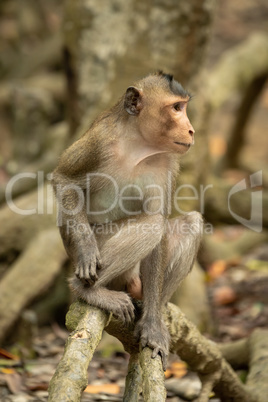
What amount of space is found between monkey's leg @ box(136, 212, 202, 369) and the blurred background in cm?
61

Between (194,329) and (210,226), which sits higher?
(210,226)

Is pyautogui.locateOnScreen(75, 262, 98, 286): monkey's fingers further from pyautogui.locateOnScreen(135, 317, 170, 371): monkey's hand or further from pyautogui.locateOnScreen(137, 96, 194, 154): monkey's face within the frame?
pyautogui.locateOnScreen(137, 96, 194, 154): monkey's face

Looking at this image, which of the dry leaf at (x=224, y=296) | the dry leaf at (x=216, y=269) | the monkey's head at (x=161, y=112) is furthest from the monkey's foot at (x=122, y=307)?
the dry leaf at (x=216, y=269)

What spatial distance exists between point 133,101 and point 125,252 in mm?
916

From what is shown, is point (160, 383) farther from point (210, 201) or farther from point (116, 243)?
point (210, 201)

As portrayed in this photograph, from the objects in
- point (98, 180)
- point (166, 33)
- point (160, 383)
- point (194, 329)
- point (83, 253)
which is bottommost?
point (160, 383)

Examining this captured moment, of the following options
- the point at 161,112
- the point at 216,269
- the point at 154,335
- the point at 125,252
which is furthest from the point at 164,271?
the point at 216,269

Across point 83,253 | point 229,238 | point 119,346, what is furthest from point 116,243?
point 229,238

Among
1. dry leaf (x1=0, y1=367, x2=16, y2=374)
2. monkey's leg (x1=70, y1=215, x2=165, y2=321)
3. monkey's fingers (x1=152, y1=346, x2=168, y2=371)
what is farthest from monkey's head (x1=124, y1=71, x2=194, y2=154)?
dry leaf (x1=0, y1=367, x2=16, y2=374)

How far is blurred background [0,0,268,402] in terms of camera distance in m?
5.58

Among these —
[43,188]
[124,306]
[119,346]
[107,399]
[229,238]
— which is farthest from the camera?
[229,238]

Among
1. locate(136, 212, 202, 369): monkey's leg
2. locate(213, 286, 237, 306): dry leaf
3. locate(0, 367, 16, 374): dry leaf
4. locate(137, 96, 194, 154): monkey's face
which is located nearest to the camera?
locate(136, 212, 202, 369): monkey's leg

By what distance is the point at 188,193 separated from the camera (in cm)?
668

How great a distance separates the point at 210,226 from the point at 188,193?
84 centimetres
